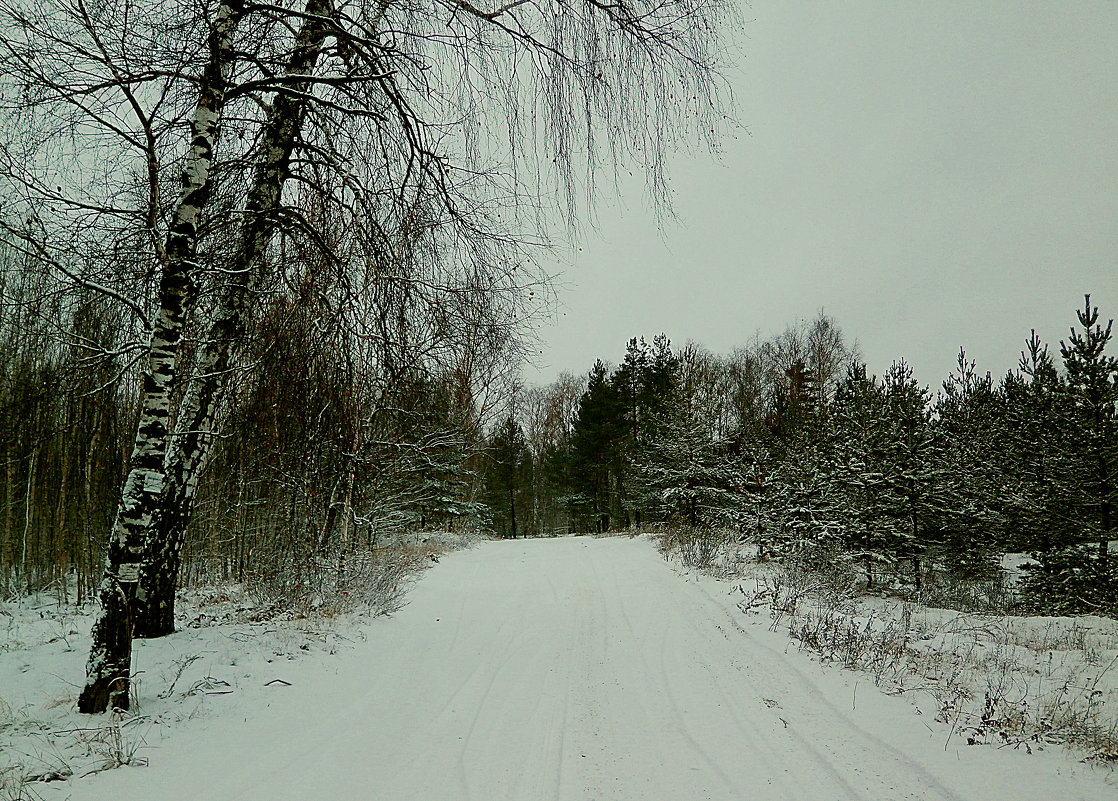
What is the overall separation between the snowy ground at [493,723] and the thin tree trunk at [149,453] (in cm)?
33

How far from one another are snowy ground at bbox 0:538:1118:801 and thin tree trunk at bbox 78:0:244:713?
330 mm

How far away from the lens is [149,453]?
3.79 m

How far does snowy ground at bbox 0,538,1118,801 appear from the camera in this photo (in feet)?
10.1

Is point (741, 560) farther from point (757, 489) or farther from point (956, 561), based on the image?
point (956, 561)

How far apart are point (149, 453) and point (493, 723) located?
9.92 feet

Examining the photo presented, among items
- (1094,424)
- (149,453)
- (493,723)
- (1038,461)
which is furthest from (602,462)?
(149,453)

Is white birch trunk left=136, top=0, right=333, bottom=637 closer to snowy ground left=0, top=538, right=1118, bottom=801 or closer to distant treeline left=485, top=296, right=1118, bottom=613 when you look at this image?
snowy ground left=0, top=538, right=1118, bottom=801

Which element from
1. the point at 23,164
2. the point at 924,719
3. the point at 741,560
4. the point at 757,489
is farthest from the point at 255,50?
the point at 757,489

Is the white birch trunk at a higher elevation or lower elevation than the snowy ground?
higher

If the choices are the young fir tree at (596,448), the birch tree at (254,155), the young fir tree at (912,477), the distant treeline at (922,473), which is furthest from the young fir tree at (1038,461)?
the young fir tree at (596,448)

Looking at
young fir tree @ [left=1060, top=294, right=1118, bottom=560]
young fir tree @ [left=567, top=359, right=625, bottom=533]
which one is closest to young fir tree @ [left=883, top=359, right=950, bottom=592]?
young fir tree @ [left=1060, top=294, right=1118, bottom=560]

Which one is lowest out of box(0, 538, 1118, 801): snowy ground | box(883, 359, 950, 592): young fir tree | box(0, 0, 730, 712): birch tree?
box(0, 538, 1118, 801): snowy ground

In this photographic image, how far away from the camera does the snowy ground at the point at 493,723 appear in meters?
3.07

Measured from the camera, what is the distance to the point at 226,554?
11125mm
